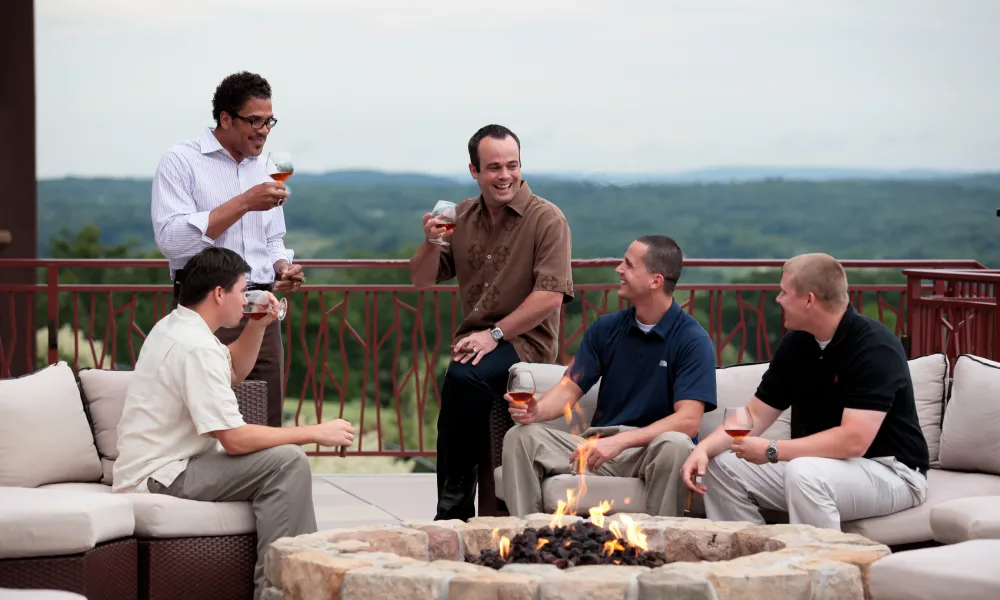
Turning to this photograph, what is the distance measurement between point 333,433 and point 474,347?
903 millimetres

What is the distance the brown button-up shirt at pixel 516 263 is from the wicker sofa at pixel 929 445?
0.62 feet

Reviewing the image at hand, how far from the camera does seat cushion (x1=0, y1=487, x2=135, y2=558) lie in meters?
3.16

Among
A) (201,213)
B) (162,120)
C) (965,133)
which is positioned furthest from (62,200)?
(201,213)

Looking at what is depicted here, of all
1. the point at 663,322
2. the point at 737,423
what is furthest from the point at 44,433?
the point at 737,423

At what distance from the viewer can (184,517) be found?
348 cm

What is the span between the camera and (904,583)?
2.62 m

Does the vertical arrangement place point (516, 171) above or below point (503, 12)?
below

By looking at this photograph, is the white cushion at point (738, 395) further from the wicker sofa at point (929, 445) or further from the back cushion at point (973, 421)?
the back cushion at point (973, 421)

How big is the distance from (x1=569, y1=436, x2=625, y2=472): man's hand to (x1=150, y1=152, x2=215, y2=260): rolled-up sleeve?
5.12 ft

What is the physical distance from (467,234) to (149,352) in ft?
4.49

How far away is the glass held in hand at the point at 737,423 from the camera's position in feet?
10.6

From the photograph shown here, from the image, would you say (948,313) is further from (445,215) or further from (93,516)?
(93,516)

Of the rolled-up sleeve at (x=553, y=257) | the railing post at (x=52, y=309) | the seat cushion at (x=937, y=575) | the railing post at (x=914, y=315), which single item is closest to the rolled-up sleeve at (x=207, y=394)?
the rolled-up sleeve at (x=553, y=257)

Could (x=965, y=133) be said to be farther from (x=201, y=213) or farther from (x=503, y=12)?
(x=201, y=213)
